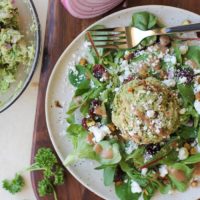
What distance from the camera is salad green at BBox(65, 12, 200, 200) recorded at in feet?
5.55

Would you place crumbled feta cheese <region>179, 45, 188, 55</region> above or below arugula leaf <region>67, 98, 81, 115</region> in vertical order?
above

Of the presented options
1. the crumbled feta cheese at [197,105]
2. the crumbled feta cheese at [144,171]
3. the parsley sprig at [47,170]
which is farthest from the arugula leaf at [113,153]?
the crumbled feta cheese at [197,105]

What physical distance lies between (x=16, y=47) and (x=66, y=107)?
0.99 ft

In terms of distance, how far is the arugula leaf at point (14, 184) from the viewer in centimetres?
197

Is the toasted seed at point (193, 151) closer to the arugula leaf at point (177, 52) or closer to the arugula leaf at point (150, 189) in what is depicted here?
the arugula leaf at point (150, 189)

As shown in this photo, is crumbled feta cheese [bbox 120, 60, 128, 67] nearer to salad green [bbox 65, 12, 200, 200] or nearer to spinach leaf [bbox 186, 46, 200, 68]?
salad green [bbox 65, 12, 200, 200]

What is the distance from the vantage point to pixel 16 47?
1.86 metres

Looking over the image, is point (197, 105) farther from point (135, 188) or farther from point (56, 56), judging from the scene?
point (56, 56)

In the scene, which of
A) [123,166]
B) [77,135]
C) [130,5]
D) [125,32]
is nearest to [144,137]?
[123,166]

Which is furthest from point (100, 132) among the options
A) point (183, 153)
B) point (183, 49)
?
point (183, 49)

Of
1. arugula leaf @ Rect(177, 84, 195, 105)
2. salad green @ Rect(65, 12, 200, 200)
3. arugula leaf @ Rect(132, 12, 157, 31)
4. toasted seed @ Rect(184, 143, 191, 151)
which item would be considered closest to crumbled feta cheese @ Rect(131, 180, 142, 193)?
salad green @ Rect(65, 12, 200, 200)

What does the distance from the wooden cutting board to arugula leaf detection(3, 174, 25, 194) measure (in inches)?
3.5

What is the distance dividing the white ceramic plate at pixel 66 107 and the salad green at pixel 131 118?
32 millimetres

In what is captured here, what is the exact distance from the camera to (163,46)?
1.75m
